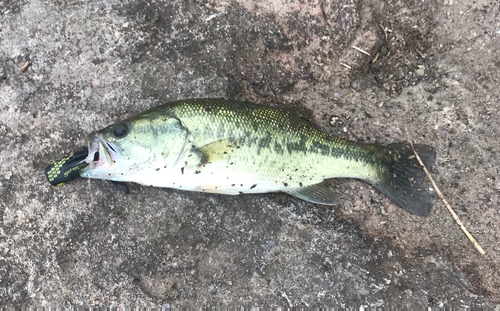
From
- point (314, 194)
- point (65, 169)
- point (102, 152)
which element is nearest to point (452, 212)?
point (314, 194)

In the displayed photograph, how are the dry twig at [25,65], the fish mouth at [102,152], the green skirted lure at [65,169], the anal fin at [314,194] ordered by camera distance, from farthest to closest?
the dry twig at [25,65] → the anal fin at [314,194] → the green skirted lure at [65,169] → the fish mouth at [102,152]

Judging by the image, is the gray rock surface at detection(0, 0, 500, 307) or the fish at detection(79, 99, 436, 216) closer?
the fish at detection(79, 99, 436, 216)

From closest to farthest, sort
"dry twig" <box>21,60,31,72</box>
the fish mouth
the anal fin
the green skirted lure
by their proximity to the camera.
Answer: the fish mouth, the green skirted lure, the anal fin, "dry twig" <box>21,60,31,72</box>

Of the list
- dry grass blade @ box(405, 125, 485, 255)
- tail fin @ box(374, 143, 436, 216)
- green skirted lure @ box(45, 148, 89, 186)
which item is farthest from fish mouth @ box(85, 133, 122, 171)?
dry grass blade @ box(405, 125, 485, 255)

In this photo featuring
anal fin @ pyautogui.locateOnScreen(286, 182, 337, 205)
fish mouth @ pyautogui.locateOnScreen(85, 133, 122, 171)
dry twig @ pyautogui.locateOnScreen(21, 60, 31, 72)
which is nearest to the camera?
fish mouth @ pyautogui.locateOnScreen(85, 133, 122, 171)

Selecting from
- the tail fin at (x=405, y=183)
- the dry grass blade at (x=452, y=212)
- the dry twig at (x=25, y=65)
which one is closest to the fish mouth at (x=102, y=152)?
the dry twig at (x=25, y=65)

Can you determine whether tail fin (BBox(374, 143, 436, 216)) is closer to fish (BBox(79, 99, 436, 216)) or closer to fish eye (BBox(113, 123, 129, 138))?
fish (BBox(79, 99, 436, 216))

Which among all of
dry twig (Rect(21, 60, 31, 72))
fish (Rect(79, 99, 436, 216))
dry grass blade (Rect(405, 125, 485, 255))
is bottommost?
dry grass blade (Rect(405, 125, 485, 255))

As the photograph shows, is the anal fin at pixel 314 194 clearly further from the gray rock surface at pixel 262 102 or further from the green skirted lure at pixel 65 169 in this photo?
the green skirted lure at pixel 65 169
